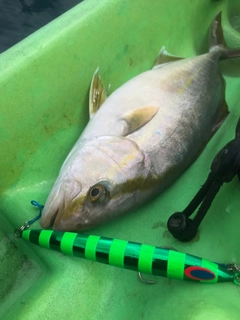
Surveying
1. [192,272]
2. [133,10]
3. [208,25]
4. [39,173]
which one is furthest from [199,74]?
[192,272]

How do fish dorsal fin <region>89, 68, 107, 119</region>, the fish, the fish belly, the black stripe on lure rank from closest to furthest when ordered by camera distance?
the black stripe on lure, the fish, the fish belly, fish dorsal fin <region>89, 68, 107, 119</region>

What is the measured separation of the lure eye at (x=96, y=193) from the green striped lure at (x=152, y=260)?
0.19 m

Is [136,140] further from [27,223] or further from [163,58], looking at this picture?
[163,58]

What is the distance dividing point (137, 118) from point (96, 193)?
492 millimetres

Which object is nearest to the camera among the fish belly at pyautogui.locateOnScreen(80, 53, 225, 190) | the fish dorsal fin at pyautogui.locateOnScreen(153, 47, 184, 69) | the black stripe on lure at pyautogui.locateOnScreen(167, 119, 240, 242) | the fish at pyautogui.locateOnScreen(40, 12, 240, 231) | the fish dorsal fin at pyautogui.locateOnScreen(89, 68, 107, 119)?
the black stripe on lure at pyautogui.locateOnScreen(167, 119, 240, 242)

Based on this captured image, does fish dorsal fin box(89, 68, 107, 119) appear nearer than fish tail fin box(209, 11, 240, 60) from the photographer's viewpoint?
Yes

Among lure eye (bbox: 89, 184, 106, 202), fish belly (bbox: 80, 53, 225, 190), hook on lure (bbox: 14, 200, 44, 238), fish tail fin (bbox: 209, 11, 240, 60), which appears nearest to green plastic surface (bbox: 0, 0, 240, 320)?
hook on lure (bbox: 14, 200, 44, 238)

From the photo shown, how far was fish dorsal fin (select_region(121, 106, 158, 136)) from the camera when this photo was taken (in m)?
2.09

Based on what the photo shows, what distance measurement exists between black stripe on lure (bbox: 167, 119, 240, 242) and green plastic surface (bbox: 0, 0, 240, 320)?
0.56 ft

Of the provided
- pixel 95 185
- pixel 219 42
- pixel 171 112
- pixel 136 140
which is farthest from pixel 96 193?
pixel 219 42

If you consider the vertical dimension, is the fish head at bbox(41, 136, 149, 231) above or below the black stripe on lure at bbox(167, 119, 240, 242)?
above

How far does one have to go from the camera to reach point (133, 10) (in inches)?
97.6

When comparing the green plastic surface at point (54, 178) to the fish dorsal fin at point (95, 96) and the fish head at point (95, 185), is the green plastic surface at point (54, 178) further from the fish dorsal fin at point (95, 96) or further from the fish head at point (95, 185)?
the fish head at point (95, 185)

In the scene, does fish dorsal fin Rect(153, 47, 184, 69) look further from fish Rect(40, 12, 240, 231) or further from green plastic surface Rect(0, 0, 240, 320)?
green plastic surface Rect(0, 0, 240, 320)
